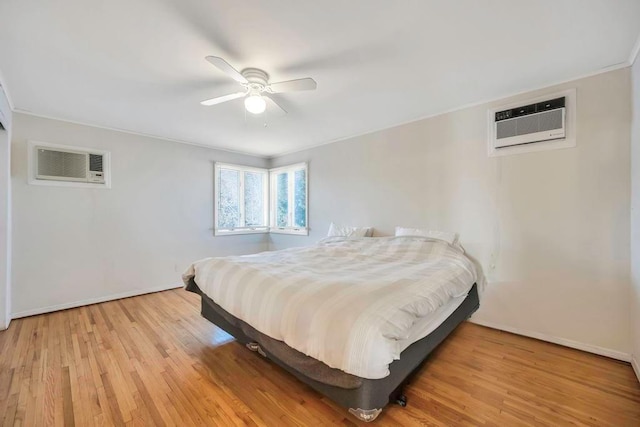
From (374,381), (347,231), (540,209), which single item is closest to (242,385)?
(374,381)

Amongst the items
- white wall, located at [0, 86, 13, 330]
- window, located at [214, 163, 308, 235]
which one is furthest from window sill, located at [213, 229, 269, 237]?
white wall, located at [0, 86, 13, 330]

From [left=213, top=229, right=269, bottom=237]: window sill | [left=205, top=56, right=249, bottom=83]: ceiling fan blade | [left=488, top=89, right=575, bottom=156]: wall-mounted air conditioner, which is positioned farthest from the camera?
[left=213, top=229, right=269, bottom=237]: window sill

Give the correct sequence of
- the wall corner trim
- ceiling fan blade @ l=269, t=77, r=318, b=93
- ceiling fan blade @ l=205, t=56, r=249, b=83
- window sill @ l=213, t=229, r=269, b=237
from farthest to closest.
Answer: window sill @ l=213, t=229, r=269, b=237, ceiling fan blade @ l=269, t=77, r=318, b=93, the wall corner trim, ceiling fan blade @ l=205, t=56, r=249, b=83

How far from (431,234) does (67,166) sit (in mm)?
4542

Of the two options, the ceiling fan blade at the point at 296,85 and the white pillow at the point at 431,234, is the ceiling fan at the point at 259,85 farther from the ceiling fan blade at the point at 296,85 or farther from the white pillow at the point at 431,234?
the white pillow at the point at 431,234

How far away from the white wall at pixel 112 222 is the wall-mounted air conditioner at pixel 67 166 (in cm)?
8

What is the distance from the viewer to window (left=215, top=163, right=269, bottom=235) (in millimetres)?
4809

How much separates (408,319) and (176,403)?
1539 mm

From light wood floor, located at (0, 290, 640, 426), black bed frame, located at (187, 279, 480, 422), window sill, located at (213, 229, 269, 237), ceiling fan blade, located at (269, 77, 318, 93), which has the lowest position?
light wood floor, located at (0, 290, 640, 426)

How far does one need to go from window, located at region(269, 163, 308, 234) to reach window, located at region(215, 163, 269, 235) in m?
0.21

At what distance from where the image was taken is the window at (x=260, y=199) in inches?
191

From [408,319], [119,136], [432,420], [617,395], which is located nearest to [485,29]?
[408,319]

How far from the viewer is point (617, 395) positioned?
172 cm

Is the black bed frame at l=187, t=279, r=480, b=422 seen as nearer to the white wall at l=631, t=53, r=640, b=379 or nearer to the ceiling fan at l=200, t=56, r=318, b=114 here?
the white wall at l=631, t=53, r=640, b=379
